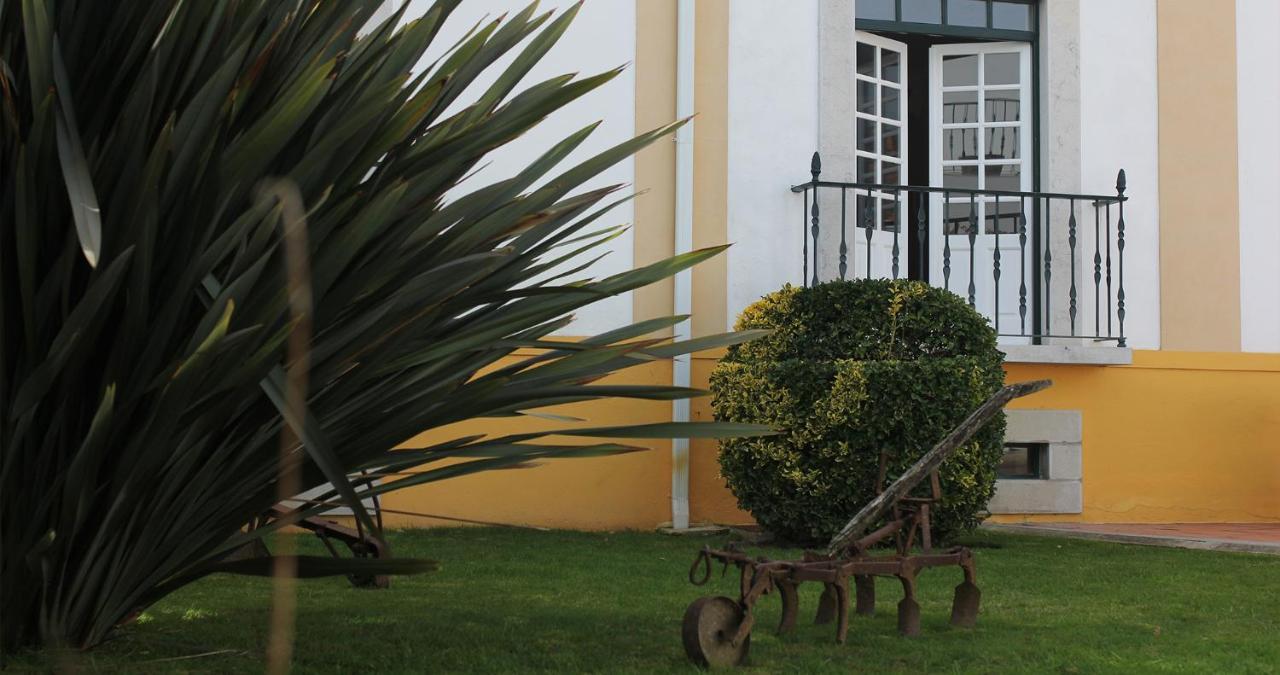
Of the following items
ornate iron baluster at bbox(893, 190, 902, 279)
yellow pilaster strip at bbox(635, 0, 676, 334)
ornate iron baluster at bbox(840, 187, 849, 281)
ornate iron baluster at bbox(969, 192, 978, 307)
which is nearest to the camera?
ornate iron baluster at bbox(840, 187, 849, 281)

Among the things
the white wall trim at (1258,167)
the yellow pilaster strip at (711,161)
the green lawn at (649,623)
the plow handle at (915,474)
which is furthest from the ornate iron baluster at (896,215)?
the plow handle at (915,474)

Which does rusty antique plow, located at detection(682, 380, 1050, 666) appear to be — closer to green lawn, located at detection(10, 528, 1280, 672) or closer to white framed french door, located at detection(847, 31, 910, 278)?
green lawn, located at detection(10, 528, 1280, 672)

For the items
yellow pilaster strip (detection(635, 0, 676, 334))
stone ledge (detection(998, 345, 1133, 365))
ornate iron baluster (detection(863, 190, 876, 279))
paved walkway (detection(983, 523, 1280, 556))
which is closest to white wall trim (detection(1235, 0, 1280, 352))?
stone ledge (detection(998, 345, 1133, 365))

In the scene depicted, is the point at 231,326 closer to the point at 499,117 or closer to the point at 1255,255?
the point at 499,117

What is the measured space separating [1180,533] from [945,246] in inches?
87.4

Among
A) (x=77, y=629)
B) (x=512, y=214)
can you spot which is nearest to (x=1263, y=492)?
(x=512, y=214)

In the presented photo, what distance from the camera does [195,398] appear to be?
2.95 meters

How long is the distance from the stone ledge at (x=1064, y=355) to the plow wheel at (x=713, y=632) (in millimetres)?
5257

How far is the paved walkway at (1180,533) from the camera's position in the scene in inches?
294

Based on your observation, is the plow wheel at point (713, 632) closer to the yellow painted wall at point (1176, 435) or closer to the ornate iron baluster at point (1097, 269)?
the yellow painted wall at point (1176, 435)

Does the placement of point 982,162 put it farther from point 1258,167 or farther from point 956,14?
point 1258,167

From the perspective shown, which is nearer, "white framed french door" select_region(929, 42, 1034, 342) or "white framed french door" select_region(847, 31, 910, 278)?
"white framed french door" select_region(847, 31, 910, 278)

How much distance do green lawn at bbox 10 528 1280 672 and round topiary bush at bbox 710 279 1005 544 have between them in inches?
24.4

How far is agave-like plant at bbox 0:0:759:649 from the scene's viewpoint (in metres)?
2.92
